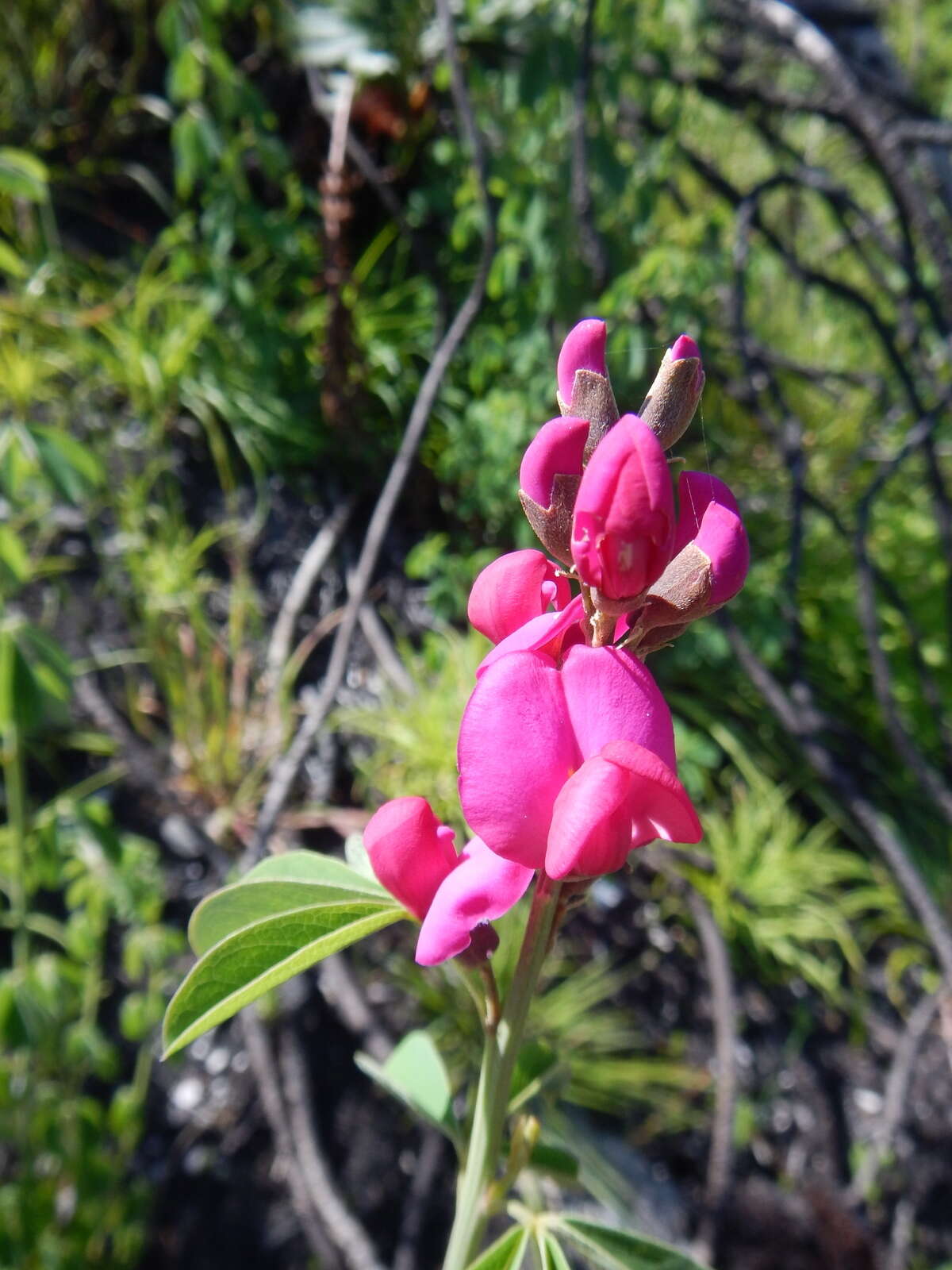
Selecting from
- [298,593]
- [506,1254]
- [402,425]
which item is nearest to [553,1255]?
[506,1254]

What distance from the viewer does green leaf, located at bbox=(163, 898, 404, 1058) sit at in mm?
340

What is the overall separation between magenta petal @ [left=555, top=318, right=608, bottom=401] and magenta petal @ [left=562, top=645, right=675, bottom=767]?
8 centimetres

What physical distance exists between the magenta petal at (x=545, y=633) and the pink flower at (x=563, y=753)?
13 mm

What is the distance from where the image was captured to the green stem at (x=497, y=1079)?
33cm

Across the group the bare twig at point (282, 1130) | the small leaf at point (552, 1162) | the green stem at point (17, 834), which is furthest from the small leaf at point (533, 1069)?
the bare twig at point (282, 1130)

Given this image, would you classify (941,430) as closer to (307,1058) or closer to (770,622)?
(770,622)

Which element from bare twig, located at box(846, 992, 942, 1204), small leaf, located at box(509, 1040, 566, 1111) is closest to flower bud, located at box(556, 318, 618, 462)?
small leaf, located at box(509, 1040, 566, 1111)

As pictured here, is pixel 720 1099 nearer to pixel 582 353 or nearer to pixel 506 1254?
pixel 506 1254

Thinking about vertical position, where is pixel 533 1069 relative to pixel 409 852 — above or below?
below

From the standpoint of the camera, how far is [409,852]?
0.35 m

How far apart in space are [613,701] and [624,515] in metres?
0.06

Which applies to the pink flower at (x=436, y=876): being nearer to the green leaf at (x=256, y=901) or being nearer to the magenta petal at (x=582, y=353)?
the green leaf at (x=256, y=901)

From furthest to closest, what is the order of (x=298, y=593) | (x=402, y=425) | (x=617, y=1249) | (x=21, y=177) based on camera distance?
(x=402, y=425), (x=298, y=593), (x=21, y=177), (x=617, y=1249)

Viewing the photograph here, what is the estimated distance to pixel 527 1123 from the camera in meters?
0.40
